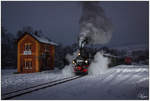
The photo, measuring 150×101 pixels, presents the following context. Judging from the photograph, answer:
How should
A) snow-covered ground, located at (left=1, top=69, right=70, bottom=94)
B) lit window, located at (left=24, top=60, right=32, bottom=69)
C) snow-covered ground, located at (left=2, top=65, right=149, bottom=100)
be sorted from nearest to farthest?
snow-covered ground, located at (left=2, top=65, right=149, bottom=100), snow-covered ground, located at (left=1, top=69, right=70, bottom=94), lit window, located at (left=24, top=60, right=32, bottom=69)

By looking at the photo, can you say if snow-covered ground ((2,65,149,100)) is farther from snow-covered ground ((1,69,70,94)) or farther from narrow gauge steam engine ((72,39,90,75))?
narrow gauge steam engine ((72,39,90,75))

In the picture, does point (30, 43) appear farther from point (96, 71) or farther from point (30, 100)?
point (30, 100)

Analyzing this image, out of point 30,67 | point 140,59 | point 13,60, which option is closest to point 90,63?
point 30,67

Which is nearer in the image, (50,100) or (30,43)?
(50,100)

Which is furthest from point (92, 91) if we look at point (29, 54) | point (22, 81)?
point (29, 54)

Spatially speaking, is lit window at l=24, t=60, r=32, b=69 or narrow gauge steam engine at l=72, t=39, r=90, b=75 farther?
lit window at l=24, t=60, r=32, b=69

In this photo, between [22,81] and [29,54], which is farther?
[29,54]

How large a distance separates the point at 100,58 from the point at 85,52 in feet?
18.6

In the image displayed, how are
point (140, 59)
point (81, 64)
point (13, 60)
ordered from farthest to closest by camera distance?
1. point (140, 59)
2. point (13, 60)
3. point (81, 64)

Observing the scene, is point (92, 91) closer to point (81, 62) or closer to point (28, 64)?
point (81, 62)

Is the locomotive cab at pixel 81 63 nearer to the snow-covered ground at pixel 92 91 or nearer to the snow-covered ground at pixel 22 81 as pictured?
the snow-covered ground at pixel 22 81

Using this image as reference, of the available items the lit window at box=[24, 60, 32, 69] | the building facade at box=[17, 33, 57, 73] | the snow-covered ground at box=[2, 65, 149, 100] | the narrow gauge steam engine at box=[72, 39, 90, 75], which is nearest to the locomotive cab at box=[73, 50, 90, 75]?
the narrow gauge steam engine at box=[72, 39, 90, 75]

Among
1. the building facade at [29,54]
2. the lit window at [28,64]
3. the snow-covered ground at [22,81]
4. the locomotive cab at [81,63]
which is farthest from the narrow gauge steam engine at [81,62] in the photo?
the lit window at [28,64]

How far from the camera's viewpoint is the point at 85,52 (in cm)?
2191
